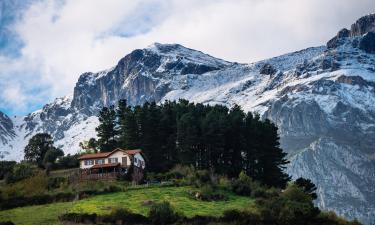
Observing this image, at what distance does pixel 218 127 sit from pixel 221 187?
18180 millimetres

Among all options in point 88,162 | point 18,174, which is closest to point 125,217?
point 88,162

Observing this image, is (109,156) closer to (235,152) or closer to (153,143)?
Result: (153,143)

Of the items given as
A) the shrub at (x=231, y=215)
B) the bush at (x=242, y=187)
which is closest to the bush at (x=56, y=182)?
the bush at (x=242, y=187)

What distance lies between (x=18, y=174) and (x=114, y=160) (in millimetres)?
17326

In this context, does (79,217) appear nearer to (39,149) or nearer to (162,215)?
(162,215)

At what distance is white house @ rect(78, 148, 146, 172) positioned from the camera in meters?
107

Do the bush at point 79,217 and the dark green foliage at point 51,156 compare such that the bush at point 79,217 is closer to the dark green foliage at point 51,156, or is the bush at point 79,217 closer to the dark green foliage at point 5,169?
the dark green foliage at point 5,169

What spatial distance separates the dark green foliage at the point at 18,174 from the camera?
348ft

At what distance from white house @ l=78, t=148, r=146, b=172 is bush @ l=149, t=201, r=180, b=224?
36.0 meters

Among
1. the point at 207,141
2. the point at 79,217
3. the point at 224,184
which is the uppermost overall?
the point at 207,141

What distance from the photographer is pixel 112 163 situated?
10912 centimetres

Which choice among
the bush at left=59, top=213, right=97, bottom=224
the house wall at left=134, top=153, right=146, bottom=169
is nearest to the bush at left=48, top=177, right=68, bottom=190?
the house wall at left=134, top=153, right=146, bottom=169

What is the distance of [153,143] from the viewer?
116312 millimetres

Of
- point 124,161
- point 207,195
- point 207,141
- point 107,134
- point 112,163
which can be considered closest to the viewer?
point 207,195
